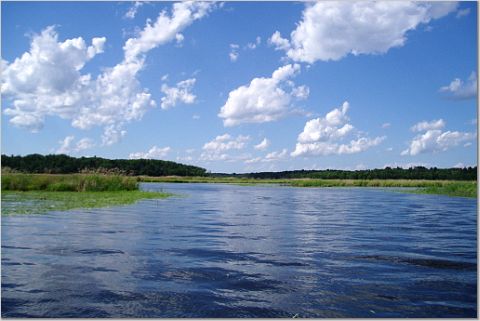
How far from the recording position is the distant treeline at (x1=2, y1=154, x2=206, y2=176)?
40031 millimetres

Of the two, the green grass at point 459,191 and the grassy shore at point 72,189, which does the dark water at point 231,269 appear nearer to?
the grassy shore at point 72,189

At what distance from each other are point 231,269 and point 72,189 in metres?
28.8

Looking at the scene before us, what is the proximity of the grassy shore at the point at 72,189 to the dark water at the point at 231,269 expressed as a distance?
9.07m

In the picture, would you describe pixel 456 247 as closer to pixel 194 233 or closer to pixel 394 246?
pixel 394 246

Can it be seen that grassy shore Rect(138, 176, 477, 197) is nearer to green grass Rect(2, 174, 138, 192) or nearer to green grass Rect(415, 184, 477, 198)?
green grass Rect(415, 184, 477, 198)

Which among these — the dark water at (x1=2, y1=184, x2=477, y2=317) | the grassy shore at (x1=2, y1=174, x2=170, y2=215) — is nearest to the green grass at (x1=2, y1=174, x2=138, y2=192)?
the grassy shore at (x1=2, y1=174, x2=170, y2=215)

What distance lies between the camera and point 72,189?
36.5 metres

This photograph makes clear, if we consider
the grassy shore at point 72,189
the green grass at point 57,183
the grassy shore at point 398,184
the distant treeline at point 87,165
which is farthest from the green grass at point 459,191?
the green grass at point 57,183

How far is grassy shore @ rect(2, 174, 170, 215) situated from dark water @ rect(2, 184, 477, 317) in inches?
357

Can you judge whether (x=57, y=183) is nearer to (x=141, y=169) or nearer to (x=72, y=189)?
(x=72, y=189)

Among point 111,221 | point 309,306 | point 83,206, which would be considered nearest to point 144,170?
point 83,206

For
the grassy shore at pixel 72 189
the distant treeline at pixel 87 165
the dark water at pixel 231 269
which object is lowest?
the dark water at pixel 231 269

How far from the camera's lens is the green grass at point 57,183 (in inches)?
1380

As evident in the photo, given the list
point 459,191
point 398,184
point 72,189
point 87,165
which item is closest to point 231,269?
point 72,189
